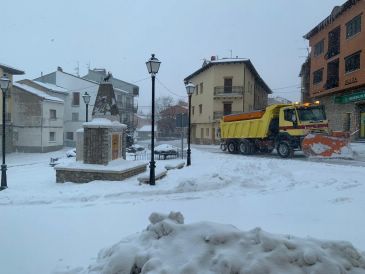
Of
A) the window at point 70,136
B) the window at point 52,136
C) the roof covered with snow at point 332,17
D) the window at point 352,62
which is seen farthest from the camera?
the window at point 70,136

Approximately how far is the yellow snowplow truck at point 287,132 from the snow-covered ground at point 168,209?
4.41 m

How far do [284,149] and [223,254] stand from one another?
1712 cm

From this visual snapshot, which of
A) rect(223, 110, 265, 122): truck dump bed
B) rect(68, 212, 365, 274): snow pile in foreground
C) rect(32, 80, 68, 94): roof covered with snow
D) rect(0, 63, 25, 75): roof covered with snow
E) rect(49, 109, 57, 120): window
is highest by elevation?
rect(0, 63, 25, 75): roof covered with snow

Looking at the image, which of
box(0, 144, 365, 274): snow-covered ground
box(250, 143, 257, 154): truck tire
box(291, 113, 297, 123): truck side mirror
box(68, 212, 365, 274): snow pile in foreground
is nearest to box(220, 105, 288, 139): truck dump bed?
box(250, 143, 257, 154): truck tire

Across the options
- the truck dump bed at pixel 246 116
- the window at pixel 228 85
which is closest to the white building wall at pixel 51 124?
the window at pixel 228 85

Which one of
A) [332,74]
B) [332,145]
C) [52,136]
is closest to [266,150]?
[332,145]

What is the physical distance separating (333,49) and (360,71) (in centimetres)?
582

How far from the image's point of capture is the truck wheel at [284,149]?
19898mm

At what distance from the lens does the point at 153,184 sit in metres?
11.7

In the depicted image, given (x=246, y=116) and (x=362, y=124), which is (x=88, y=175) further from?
(x=362, y=124)

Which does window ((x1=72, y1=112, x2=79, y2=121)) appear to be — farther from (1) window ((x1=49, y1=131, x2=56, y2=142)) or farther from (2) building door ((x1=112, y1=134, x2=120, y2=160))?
(2) building door ((x1=112, y1=134, x2=120, y2=160))

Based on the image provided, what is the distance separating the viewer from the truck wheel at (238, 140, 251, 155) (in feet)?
77.9

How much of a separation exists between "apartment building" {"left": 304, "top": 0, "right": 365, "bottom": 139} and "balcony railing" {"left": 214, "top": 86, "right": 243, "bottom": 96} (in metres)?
10.9

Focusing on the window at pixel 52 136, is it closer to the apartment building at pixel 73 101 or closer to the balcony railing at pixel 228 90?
the apartment building at pixel 73 101
